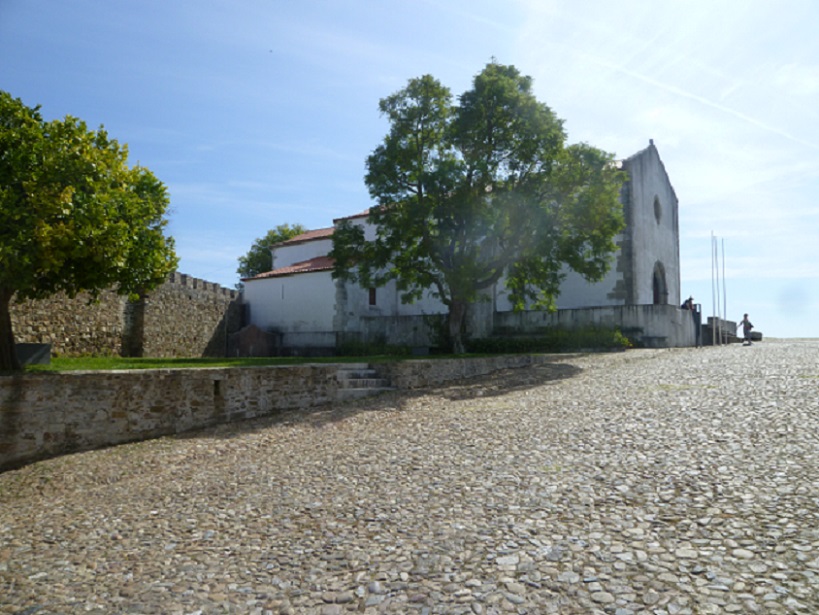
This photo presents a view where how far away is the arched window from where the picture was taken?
100ft

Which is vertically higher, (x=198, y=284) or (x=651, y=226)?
(x=651, y=226)

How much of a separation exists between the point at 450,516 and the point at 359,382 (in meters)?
8.73

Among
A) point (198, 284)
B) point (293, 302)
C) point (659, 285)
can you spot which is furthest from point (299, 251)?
point (659, 285)

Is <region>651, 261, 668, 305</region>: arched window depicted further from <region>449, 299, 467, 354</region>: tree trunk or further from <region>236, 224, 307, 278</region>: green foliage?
<region>236, 224, 307, 278</region>: green foliage

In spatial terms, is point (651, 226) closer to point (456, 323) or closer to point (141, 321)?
point (456, 323)

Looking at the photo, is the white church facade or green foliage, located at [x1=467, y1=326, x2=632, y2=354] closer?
green foliage, located at [x1=467, y1=326, x2=632, y2=354]

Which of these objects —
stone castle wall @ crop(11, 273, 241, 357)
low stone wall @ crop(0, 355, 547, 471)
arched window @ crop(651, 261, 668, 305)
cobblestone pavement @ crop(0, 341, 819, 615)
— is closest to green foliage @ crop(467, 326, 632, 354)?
arched window @ crop(651, 261, 668, 305)

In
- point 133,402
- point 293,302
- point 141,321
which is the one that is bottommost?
point 133,402

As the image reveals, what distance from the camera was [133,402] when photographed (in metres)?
10.6

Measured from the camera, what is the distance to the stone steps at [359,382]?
14.0 meters

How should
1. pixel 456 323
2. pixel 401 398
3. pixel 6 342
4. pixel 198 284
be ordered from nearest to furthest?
pixel 6 342 < pixel 401 398 < pixel 456 323 < pixel 198 284

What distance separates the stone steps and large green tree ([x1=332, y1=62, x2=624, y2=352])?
4701mm

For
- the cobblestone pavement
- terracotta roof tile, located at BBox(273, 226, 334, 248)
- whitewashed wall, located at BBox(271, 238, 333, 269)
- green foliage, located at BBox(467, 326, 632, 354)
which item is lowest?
the cobblestone pavement

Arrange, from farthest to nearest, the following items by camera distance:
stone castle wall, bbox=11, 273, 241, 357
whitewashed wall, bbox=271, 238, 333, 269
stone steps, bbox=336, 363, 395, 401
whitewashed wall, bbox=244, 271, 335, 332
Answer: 1. whitewashed wall, bbox=271, 238, 333, 269
2. whitewashed wall, bbox=244, 271, 335, 332
3. stone castle wall, bbox=11, 273, 241, 357
4. stone steps, bbox=336, 363, 395, 401
